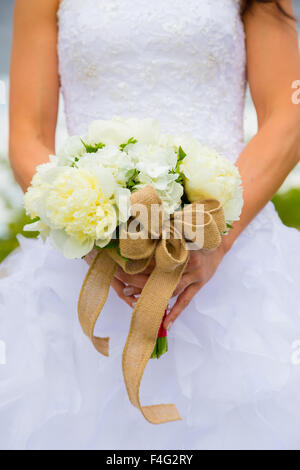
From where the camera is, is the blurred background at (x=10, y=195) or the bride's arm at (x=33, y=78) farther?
the blurred background at (x=10, y=195)

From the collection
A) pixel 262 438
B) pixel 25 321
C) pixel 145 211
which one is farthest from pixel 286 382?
pixel 25 321

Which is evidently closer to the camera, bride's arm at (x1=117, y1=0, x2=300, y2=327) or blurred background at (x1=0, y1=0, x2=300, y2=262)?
bride's arm at (x1=117, y1=0, x2=300, y2=327)

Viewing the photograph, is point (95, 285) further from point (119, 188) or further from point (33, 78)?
point (33, 78)

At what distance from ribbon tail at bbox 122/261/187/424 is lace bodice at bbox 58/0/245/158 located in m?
0.54

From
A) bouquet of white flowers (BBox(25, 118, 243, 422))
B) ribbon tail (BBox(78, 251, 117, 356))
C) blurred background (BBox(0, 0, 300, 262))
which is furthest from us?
blurred background (BBox(0, 0, 300, 262))

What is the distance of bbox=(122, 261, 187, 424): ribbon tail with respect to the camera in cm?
81

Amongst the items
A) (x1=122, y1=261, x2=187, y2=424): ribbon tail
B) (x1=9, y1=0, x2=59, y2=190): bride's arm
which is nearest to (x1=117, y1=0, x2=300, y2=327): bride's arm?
(x1=122, y1=261, x2=187, y2=424): ribbon tail

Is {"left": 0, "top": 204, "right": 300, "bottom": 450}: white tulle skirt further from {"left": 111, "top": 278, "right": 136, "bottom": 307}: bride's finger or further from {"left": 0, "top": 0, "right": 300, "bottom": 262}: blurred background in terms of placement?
{"left": 0, "top": 0, "right": 300, "bottom": 262}: blurred background

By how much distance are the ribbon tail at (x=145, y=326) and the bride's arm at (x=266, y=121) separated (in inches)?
4.6

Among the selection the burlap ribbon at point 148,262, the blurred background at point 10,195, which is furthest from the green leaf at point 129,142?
the blurred background at point 10,195

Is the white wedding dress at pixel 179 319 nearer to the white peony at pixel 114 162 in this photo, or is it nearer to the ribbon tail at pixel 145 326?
the ribbon tail at pixel 145 326

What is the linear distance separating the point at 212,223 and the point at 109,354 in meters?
0.37

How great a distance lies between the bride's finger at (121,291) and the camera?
0.95m
